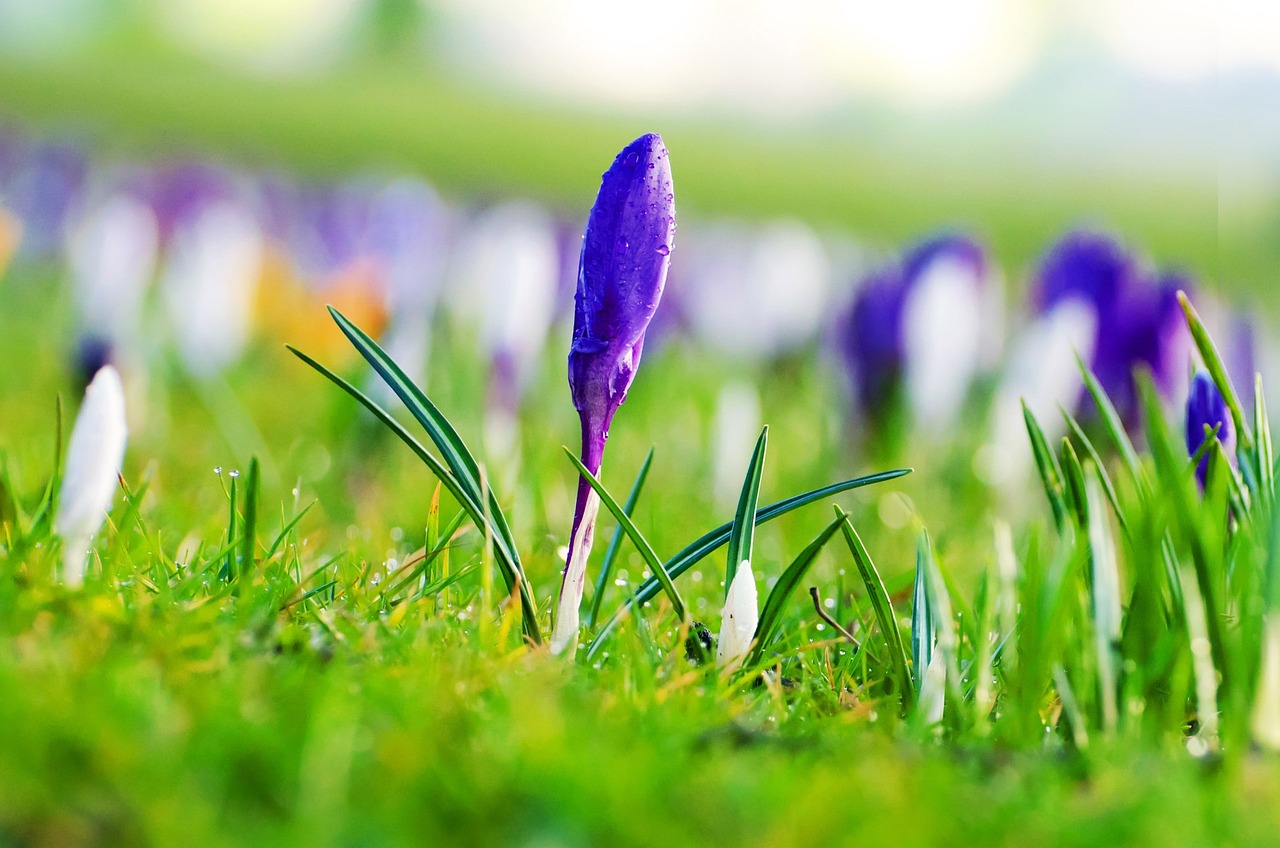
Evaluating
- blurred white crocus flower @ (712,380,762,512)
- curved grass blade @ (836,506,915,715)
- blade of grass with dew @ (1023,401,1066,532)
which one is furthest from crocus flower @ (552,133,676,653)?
blurred white crocus flower @ (712,380,762,512)

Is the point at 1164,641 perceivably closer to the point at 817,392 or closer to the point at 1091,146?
the point at 817,392


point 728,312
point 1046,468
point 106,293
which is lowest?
point 728,312

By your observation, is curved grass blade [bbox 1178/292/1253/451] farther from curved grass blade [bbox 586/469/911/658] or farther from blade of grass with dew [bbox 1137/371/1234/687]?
curved grass blade [bbox 586/469/911/658]

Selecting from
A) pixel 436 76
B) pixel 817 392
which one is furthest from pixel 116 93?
pixel 817 392

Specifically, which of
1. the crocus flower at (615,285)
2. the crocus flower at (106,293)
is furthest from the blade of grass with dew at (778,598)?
the crocus flower at (106,293)

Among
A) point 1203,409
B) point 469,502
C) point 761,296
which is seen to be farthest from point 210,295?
point 1203,409

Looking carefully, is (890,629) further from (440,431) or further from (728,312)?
(728,312)
